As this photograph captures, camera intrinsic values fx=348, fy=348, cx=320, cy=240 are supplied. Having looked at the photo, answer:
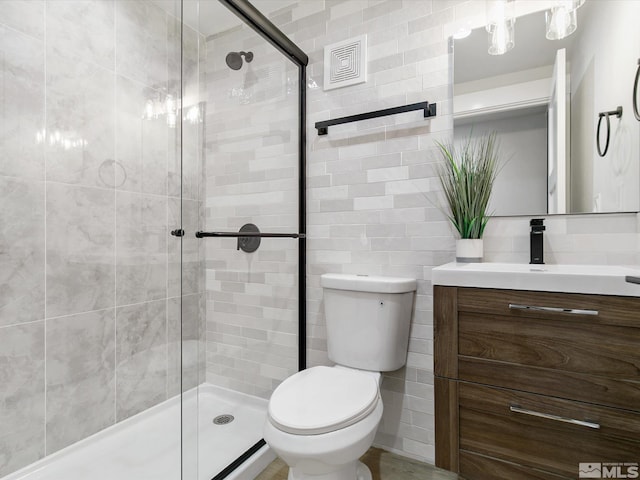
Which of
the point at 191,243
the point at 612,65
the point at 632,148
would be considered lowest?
the point at 191,243

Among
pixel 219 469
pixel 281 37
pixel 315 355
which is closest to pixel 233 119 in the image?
pixel 281 37

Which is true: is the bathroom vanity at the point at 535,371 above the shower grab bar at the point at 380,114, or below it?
below

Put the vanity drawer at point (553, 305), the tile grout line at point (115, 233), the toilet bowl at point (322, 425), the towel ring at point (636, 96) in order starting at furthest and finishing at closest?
the tile grout line at point (115, 233), the towel ring at point (636, 96), the toilet bowl at point (322, 425), the vanity drawer at point (553, 305)

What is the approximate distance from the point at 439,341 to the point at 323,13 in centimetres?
174

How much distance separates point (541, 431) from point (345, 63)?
1.74 meters

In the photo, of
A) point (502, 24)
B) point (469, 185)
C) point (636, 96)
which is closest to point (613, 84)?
point (636, 96)

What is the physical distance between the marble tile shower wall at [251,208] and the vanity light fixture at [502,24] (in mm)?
945

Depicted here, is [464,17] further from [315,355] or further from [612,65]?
[315,355]

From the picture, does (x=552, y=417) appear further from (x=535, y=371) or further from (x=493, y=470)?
(x=493, y=470)

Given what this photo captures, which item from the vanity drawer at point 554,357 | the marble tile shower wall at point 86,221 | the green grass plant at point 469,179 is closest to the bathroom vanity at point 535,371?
the vanity drawer at point 554,357

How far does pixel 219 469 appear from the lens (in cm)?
139

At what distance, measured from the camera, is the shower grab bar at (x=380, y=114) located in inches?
61.9

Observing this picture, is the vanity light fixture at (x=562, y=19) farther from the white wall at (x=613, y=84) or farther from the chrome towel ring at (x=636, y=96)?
the chrome towel ring at (x=636, y=96)

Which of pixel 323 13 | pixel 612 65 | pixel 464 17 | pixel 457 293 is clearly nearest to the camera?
pixel 457 293
